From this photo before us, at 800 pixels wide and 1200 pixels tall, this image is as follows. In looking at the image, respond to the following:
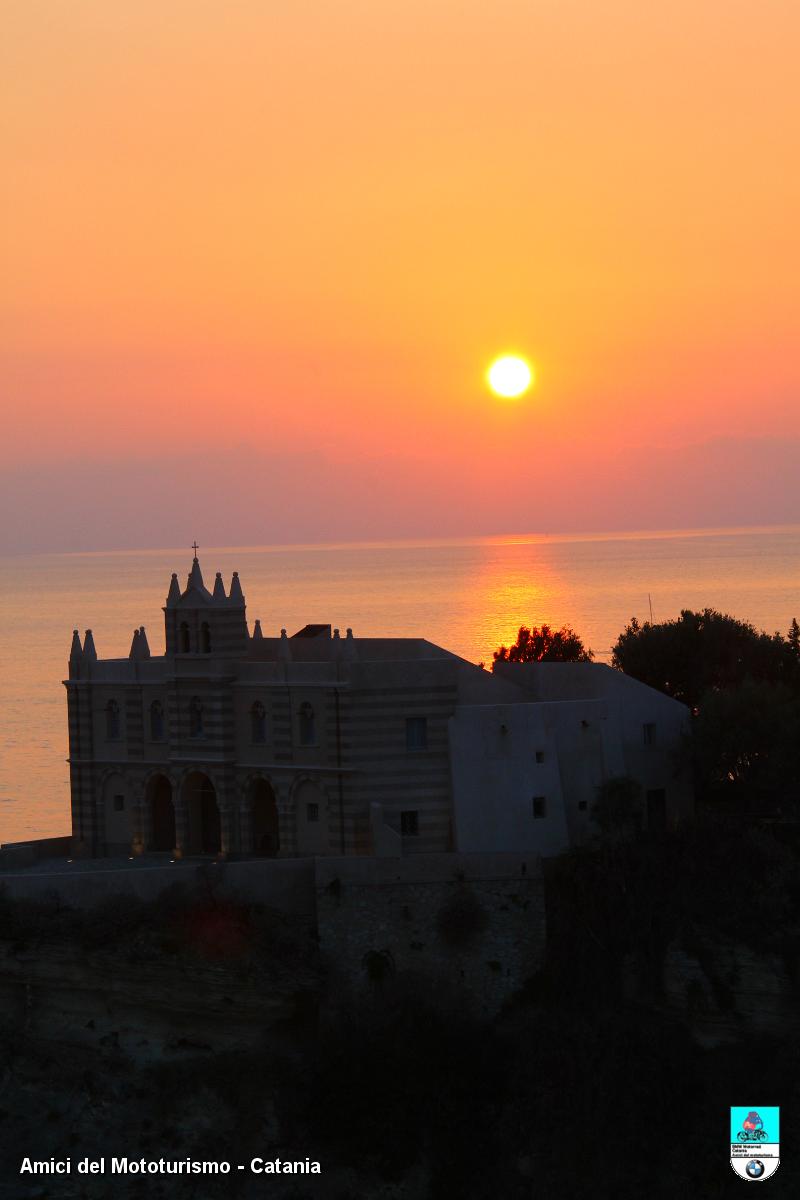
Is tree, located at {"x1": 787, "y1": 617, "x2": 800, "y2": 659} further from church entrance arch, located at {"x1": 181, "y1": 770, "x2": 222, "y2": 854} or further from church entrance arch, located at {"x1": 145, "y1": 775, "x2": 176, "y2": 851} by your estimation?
church entrance arch, located at {"x1": 145, "y1": 775, "x2": 176, "y2": 851}

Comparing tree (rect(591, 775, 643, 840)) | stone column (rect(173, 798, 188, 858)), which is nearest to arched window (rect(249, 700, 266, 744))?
stone column (rect(173, 798, 188, 858))

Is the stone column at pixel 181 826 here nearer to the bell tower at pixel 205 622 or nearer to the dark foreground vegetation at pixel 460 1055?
the bell tower at pixel 205 622

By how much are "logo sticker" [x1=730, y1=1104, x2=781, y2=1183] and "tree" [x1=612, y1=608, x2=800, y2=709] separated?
23.5 m

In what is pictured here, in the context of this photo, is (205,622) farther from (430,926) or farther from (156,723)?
(430,926)

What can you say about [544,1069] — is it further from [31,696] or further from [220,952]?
[31,696]

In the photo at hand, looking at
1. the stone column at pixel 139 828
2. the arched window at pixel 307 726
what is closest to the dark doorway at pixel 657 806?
the arched window at pixel 307 726

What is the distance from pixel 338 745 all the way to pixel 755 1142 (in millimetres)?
16621

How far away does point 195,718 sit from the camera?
6719 centimetres

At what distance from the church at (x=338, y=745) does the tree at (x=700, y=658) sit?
422 inches

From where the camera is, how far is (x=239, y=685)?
2606 inches

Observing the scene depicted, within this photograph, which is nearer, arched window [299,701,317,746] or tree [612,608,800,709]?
arched window [299,701,317,746]

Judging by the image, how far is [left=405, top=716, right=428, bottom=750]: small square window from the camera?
63594 mm

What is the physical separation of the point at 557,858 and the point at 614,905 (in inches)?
86.6

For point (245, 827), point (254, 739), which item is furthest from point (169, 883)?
point (254, 739)
